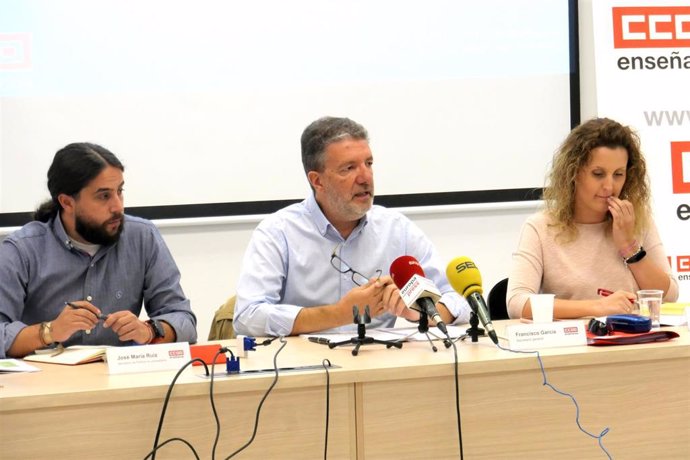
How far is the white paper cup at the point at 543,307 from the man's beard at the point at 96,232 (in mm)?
1317

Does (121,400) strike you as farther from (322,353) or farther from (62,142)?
(62,142)

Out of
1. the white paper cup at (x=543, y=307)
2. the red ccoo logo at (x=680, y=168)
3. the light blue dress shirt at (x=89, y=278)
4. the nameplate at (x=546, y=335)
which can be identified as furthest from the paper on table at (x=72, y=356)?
the red ccoo logo at (x=680, y=168)

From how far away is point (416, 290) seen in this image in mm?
2275

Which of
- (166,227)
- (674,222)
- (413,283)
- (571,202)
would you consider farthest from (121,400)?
(674,222)

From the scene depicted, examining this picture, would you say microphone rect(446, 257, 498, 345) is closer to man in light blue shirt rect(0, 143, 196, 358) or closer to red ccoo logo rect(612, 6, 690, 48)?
man in light blue shirt rect(0, 143, 196, 358)

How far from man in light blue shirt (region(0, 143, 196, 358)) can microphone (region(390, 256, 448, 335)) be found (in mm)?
798

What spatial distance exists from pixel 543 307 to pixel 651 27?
2339 mm

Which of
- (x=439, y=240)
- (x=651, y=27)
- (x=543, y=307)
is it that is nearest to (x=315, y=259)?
(x=543, y=307)

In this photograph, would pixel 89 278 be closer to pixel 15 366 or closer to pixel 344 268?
pixel 15 366

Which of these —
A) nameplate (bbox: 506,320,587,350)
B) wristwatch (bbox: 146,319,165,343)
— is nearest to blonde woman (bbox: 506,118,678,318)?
nameplate (bbox: 506,320,587,350)

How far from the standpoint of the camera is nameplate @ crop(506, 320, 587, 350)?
2.26m

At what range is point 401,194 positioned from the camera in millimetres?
4512

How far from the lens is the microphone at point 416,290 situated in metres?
2.25

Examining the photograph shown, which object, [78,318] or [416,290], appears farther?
[78,318]
